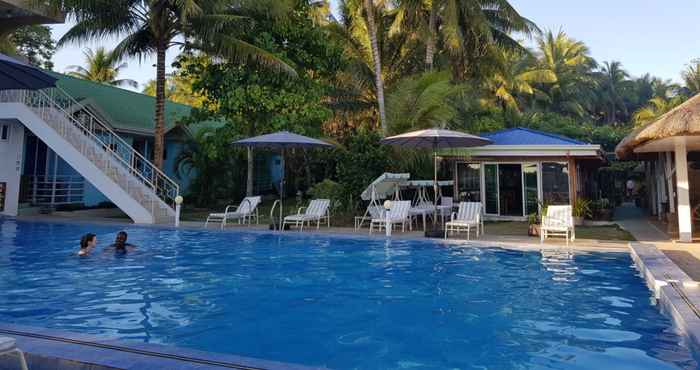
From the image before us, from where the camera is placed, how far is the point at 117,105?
2088cm

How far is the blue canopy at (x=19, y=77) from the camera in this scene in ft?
15.2

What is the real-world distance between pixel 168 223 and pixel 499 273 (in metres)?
10.6

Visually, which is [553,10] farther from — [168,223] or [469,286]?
[168,223]

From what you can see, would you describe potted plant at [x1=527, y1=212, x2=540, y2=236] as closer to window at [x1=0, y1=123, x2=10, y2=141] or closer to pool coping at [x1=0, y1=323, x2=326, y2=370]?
pool coping at [x1=0, y1=323, x2=326, y2=370]

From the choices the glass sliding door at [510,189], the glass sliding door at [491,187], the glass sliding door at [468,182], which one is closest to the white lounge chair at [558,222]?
the glass sliding door at [510,189]

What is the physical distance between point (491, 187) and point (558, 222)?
19.9 ft

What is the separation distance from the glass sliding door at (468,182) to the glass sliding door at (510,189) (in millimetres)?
765

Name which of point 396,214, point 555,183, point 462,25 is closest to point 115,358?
point 396,214

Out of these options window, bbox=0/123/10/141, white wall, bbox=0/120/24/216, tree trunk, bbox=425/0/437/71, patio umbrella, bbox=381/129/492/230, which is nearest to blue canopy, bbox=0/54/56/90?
patio umbrella, bbox=381/129/492/230

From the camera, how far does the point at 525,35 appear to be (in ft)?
69.7

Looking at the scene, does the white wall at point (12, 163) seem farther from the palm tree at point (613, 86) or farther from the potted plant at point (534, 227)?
the palm tree at point (613, 86)

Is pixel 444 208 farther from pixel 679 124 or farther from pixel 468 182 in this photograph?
pixel 679 124

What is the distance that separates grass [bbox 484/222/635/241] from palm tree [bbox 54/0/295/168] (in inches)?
359

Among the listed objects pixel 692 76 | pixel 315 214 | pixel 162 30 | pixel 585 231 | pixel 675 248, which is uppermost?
pixel 692 76
